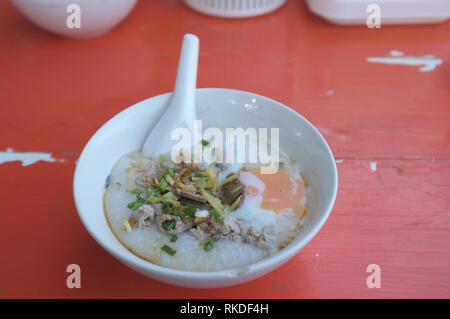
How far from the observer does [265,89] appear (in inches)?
58.7

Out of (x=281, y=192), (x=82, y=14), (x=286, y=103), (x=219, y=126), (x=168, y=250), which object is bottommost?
(x=168, y=250)

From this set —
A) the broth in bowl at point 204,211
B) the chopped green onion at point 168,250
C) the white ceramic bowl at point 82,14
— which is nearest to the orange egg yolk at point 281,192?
the broth in bowl at point 204,211

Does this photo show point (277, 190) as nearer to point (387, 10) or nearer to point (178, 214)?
point (178, 214)

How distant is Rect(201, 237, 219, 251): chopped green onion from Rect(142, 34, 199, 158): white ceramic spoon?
1.04 feet

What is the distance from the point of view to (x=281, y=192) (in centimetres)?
99

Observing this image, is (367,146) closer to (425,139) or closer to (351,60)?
(425,139)

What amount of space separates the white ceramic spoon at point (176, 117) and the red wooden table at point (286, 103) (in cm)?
26

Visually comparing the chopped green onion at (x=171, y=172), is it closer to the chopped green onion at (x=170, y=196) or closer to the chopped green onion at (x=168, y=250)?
the chopped green onion at (x=170, y=196)

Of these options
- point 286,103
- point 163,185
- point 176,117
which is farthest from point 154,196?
point 286,103

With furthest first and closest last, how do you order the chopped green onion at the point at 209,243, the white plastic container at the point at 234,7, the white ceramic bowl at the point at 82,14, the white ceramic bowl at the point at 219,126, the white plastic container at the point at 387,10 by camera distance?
the white plastic container at the point at 234,7, the white plastic container at the point at 387,10, the white ceramic bowl at the point at 82,14, the chopped green onion at the point at 209,243, the white ceramic bowl at the point at 219,126

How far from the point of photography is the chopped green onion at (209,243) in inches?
33.7

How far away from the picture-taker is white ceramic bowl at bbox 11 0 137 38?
149 centimetres

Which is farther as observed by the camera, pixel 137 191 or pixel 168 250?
pixel 137 191

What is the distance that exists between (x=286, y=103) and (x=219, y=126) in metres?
0.35
